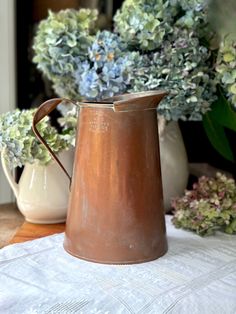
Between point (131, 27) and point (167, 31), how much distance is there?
0.06 meters

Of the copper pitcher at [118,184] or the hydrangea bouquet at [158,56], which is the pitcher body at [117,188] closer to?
the copper pitcher at [118,184]

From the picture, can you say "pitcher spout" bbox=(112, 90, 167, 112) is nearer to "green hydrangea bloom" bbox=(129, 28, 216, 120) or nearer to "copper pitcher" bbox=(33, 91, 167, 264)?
"copper pitcher" bbox=(33, 91, 167, 264)

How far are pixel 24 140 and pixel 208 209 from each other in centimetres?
32

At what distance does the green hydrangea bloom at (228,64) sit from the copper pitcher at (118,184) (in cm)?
20

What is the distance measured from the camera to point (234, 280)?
615mm

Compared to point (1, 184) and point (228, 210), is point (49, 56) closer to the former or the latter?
point (1, 184)

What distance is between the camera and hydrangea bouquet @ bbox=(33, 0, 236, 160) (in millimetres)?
804

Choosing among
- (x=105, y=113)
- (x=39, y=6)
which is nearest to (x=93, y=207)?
(x=105, y=113)

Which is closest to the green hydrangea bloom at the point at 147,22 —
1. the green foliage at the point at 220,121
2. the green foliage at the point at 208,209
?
the green foliage at the point at 220,121

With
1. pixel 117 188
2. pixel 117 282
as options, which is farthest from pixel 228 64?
pixel 117 282

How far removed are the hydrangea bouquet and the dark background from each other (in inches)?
5.8

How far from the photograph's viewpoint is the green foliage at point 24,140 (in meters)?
0.78

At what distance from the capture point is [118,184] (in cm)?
65

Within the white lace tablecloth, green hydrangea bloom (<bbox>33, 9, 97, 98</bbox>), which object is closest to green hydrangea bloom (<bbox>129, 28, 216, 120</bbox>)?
green hydrangea bloom (<bbox>33, 9, 97, 98</bbox>)
